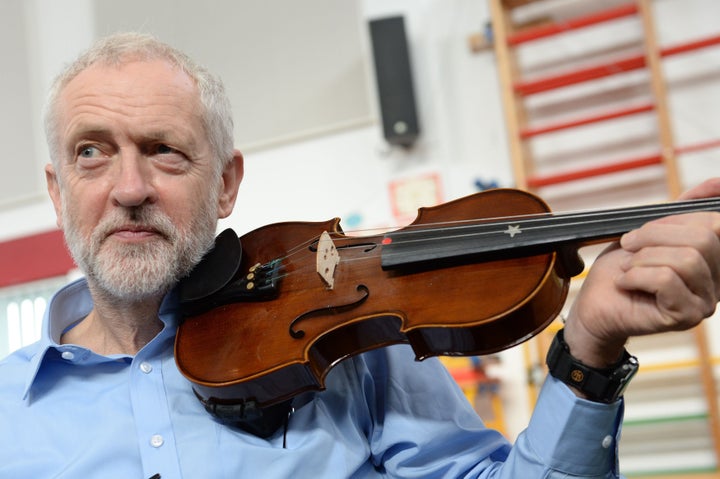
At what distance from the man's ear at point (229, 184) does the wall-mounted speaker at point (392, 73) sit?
1.89m

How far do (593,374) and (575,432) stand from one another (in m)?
0.09

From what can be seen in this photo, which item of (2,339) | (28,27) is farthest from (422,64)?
(2,339)

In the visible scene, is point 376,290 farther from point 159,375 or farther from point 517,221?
point 159,375

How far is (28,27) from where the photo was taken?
426 centimetres

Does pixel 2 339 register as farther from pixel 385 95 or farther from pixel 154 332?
pixel 154 332

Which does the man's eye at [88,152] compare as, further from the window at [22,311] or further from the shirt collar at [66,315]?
the window at [22,311]

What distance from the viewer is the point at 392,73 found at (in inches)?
136

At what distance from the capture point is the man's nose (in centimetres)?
123

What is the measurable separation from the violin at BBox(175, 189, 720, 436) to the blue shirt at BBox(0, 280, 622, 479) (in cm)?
7

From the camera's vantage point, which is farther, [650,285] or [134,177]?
[134,177]

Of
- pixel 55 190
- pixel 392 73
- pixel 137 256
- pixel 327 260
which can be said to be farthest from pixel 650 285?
pixel 392 73

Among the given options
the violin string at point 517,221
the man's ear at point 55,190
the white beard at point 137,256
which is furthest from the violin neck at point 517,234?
the man's ear at point 55,190

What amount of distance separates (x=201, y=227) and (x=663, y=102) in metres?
2.31

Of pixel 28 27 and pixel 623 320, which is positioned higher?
pixel 28 27
